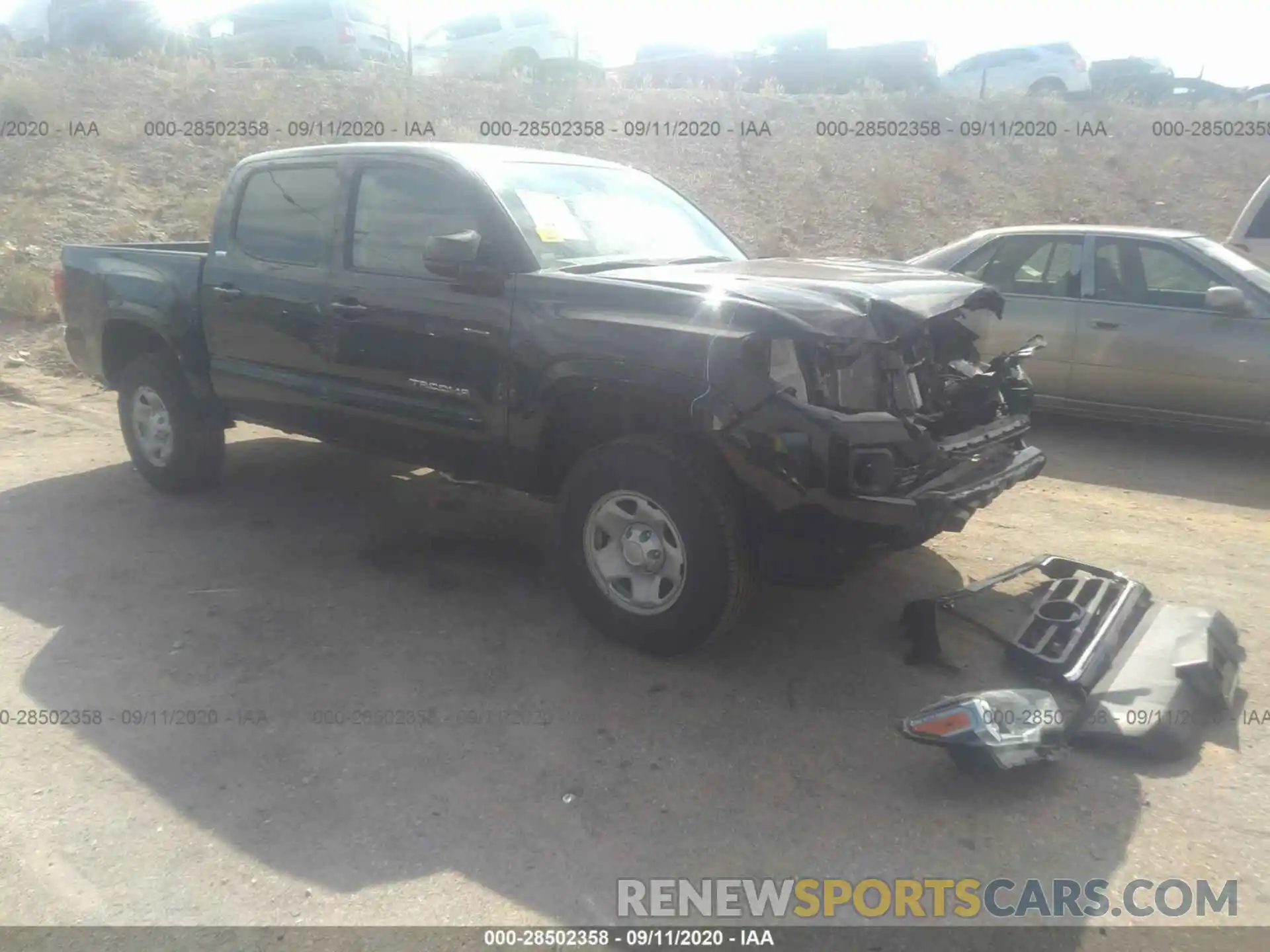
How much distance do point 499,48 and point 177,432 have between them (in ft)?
53.2

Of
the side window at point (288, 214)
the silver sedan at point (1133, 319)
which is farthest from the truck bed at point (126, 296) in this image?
the silver sedan at point (1133, 319)

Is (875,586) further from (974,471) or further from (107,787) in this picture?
(107,787)

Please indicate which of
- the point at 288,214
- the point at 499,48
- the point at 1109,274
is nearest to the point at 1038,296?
the point at 1109,274

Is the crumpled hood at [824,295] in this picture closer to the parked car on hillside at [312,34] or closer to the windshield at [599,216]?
the windshield at [599,216]

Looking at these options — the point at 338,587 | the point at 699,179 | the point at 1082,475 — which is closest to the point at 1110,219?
the point at 699,179

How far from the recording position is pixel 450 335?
443 centimetres

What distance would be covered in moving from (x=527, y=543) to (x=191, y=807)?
2384 mm

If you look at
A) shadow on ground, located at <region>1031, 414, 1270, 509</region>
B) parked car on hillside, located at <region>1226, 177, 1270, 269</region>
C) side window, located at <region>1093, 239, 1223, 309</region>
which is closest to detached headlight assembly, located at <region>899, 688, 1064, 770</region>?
shadow on ground, located at <region>1031, 414, 1270, 509</region>

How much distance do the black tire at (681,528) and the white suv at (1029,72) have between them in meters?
21.3

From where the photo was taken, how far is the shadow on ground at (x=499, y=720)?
2975 mm

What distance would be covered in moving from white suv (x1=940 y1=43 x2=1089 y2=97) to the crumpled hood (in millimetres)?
20233

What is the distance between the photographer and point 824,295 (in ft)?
12.4

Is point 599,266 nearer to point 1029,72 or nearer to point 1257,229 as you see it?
point 1257,229

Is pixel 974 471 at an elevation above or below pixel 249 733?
above
